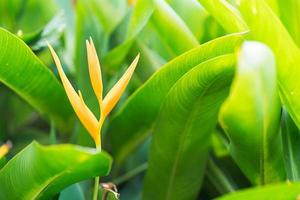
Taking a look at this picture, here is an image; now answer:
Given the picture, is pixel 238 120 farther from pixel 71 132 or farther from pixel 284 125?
pixel 71 132

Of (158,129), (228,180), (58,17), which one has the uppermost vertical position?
(58,17)

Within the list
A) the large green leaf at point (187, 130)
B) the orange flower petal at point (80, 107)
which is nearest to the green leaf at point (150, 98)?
the large green leaf at point (187, 130)

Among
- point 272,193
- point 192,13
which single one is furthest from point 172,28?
point 272,193

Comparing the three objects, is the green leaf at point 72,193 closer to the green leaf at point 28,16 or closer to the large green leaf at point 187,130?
the large green leaf at point 187,130

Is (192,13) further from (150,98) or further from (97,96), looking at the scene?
(97,96)

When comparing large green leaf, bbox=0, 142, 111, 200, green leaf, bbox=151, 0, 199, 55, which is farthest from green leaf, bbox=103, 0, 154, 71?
large green leaf, bbox=0, 142, 111, 200

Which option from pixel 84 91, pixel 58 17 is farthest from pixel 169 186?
pixel 58 17
